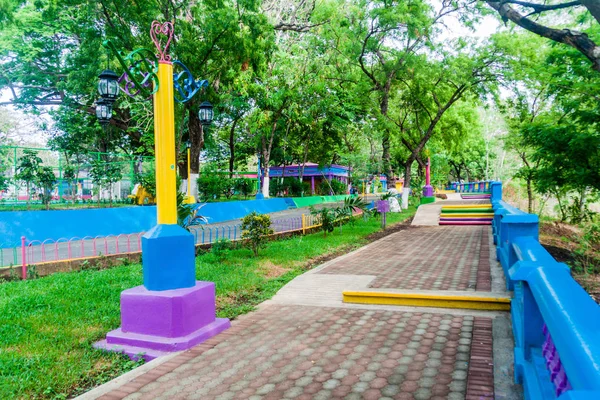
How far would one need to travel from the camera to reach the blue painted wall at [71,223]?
39.1 feet

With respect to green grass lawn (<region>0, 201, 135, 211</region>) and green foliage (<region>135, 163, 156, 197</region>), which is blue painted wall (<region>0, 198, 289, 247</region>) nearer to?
green foliage (<region>135, 163, 156, 197</region>)

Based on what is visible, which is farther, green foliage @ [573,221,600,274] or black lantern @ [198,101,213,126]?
green foliage @ [573,221,600,274]

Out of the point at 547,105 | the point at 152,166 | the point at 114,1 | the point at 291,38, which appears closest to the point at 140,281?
the point at 114,1

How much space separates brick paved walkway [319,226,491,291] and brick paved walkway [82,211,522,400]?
0.17 meters

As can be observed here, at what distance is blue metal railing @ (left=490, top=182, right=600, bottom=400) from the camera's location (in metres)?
1.16

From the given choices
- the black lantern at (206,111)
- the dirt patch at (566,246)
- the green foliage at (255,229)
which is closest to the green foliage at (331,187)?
the dirt patch at (566,246)

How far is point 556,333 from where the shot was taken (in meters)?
1.49

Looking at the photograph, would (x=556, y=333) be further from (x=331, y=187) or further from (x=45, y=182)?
(x=331, y=187)

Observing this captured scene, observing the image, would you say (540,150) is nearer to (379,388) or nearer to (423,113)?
(379,388)

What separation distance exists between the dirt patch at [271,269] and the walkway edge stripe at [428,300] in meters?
2.51

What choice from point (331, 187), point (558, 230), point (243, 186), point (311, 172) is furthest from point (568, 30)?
point (311, 172)

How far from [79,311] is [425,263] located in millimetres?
6597

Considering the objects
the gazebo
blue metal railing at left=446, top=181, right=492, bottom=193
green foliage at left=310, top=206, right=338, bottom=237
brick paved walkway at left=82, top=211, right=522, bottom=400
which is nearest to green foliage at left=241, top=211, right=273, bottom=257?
brick paved walkway at left=82, top=211, right=522, bottom=400

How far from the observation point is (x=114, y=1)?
1330 centimetres
